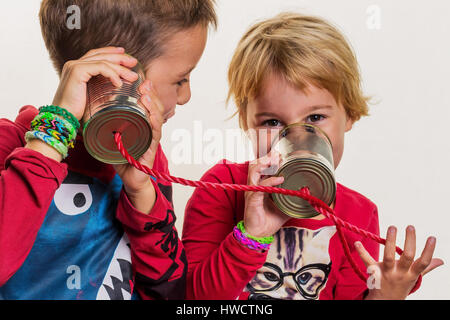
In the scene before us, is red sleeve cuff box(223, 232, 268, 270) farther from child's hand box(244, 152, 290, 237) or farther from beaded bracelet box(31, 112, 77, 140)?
beaded bracelet box(31, 112, 77, 140)

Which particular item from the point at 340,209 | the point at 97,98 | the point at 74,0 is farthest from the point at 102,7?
the point at 340,209

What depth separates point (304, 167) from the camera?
796 mm

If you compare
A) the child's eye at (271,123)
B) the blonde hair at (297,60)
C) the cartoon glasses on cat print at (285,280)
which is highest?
the blonde hair at (297,60)

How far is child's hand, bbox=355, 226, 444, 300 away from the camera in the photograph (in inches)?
29.4

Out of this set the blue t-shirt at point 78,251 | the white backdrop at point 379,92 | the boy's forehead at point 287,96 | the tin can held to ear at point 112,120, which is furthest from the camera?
the white backdrop at point 379,92

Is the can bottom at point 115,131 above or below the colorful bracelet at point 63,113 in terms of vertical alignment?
below

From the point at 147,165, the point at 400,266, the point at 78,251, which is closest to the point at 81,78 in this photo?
the point at 147,165

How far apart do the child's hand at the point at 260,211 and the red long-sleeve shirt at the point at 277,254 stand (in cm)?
7

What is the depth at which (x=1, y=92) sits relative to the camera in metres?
1.15

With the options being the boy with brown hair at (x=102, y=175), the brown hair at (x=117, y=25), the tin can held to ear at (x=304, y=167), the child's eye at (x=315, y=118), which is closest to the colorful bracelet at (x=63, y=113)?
the boy with brown hair at (x=102, y=175)

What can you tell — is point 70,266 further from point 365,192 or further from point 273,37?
point 365,192

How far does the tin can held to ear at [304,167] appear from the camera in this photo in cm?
80

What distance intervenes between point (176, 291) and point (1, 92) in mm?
564

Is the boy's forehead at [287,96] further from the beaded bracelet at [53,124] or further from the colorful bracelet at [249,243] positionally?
the beaded bracelet at [53,124]
